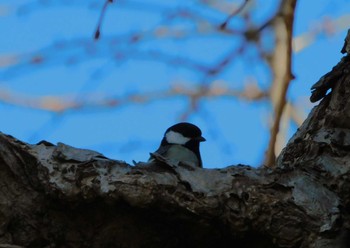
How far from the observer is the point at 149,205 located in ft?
6.51

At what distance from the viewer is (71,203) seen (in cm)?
203

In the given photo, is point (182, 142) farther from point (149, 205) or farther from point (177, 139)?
point (149, 205)

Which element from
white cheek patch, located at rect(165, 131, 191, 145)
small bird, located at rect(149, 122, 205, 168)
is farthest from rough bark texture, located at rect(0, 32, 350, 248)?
white cheek patch, located at rect(165, 131, 191, 145)

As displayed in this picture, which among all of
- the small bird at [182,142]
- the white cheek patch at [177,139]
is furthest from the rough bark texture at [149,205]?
the white cheek patch at [177,139]

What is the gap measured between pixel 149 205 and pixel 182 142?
2180 millimetres

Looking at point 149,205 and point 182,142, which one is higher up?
point 182,142

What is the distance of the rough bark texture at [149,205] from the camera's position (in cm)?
200

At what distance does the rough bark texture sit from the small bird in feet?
6.34

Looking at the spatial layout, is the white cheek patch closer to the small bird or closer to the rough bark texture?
the small bird

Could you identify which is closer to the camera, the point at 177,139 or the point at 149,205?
the point at 149,205

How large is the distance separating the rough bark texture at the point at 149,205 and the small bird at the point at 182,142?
193 cm

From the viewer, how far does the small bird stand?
13.4 feet

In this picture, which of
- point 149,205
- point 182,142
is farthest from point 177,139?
point 149,205

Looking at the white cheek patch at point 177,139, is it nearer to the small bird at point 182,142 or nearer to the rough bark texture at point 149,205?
the small bird at point 182,142
